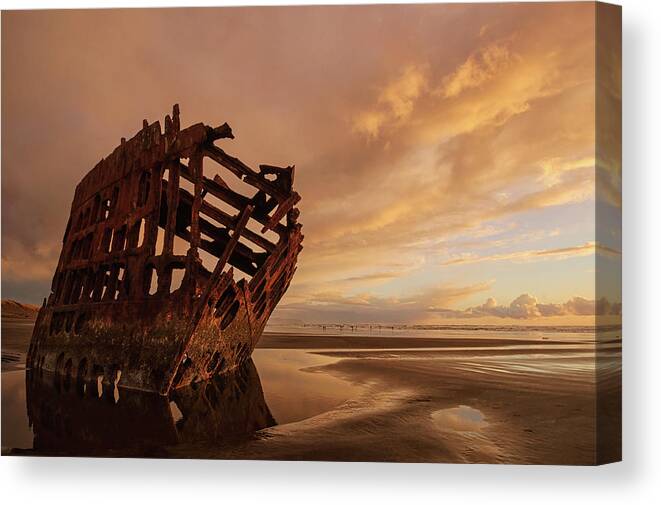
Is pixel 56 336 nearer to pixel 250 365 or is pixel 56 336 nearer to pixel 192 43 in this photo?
pixel 250 365

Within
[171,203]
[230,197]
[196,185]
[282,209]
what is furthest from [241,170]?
[171,203]

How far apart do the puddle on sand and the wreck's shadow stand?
6.61ft

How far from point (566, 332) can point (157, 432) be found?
16.0 feet

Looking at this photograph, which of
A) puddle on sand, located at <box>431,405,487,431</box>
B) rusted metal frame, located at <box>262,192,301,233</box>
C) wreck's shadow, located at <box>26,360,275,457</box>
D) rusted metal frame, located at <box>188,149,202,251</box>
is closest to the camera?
puddle on sand, located at <box>431,405,487,431</box>

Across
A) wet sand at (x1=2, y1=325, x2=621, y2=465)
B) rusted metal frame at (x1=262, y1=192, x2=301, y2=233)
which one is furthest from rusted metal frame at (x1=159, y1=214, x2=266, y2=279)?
wet sand at (x1=2, y1=325, x2=621, y2=465)

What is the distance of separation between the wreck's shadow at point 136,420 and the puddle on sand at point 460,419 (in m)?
2.02

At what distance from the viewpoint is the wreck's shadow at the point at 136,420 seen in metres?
6.62

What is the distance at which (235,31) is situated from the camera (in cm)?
705

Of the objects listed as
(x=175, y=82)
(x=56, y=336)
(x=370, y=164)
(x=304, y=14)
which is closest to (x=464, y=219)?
(x=370, y=164)

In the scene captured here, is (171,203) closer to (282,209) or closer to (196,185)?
(196,185)

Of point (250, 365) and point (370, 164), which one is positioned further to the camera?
point (250, 365)

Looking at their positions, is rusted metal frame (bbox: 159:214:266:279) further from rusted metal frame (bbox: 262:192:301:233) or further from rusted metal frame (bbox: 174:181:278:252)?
rusted metal frame (bbox: 262:192:301:233)

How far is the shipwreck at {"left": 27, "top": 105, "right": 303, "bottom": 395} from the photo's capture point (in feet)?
24.1

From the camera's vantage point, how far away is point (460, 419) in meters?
6.54
